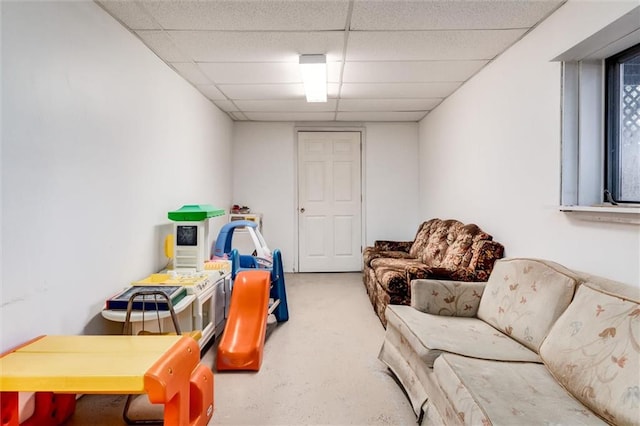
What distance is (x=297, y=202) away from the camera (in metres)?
5.45

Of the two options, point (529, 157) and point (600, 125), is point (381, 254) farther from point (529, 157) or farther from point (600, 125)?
point (600, 125)

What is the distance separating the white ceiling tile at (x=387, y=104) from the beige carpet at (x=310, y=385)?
2541 millimetres

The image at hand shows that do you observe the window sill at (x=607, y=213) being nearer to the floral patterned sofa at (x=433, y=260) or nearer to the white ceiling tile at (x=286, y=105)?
the floral patterned sofa at (x=433, y=260)

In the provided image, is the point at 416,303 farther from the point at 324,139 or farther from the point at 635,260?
the point at 324,139

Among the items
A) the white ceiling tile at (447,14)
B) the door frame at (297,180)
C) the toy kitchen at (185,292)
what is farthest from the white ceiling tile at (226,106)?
the white ceiling tile at (447,14)

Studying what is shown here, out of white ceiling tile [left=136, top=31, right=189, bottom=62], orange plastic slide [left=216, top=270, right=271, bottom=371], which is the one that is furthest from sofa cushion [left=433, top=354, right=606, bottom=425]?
white ceiling tile [left=136, top=31, right=189, bottom=62]

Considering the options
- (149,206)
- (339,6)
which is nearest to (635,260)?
(339,6)

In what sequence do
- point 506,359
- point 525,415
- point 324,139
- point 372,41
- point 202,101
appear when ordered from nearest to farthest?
point 525,415
point 506,359
point 372,41
point 202,101
point 324,139

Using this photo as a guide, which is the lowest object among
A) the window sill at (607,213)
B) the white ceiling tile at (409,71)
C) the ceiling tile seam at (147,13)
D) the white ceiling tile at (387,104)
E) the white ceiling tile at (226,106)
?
the window sill at (607,213)

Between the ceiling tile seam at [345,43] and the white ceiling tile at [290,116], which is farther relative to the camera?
the white ceiling tile at [290,116]

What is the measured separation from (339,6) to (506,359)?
213cm

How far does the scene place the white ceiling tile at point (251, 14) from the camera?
2.11m

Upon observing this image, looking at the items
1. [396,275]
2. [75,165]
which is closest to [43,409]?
[75,165]

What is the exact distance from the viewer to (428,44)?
8.75 ft
